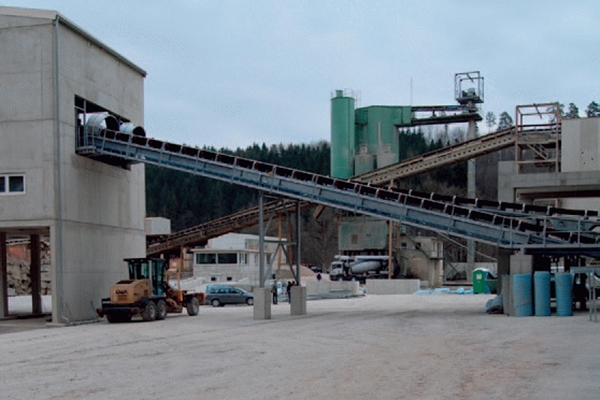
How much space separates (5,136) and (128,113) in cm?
749

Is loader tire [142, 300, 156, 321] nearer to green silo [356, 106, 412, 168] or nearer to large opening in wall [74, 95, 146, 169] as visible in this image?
large opening in wall [74, 95, 146, 169]

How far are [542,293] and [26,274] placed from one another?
2072 inches

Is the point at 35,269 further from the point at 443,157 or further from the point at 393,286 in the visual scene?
the point at 443,157

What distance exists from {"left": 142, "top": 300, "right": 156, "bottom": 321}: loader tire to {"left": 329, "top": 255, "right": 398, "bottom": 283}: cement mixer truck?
36809mm

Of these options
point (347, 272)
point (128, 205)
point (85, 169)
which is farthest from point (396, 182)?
point (85, 169)

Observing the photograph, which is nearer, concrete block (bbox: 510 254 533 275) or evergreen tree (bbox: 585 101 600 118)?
concrete block (bbox: 510 254 533 275)

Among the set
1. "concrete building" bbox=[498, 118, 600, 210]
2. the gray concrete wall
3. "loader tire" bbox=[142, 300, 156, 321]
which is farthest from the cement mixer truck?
"loader tire" bbox=[142, 300, 156, 321]

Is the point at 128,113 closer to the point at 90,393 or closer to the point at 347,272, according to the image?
the point at 90,393

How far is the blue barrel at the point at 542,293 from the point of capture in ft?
89.0

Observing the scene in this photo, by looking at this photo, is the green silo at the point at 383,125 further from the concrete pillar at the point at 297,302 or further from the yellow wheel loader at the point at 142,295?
the yellow wheel loader at the point at 142,295

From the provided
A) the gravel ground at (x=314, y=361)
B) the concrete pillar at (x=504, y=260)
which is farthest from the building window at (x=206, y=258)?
the gravel ground at (x=314, y=361)

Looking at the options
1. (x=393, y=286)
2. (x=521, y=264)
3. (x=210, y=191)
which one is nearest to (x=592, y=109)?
(x=210, y=191)

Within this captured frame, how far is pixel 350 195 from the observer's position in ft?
100

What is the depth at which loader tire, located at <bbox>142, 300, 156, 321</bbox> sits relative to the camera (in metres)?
29.2
